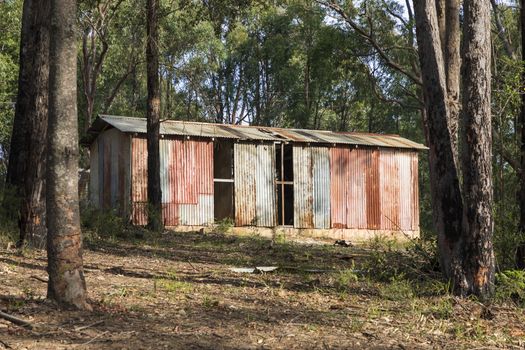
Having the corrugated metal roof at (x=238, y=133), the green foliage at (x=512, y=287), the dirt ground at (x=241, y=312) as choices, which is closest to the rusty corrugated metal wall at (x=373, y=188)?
the corrugated metal roof at (x=238, y=133)

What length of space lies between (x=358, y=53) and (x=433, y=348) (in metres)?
17.5

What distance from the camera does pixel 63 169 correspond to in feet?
17.1

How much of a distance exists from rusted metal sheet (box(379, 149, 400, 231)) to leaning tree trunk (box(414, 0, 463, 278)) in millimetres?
16256

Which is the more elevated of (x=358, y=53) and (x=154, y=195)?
(x=358, y=53)

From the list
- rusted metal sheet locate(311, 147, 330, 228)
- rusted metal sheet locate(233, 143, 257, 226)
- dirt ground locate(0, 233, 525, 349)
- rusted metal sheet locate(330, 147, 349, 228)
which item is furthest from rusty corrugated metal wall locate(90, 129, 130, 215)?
dirt ground locate(0, 233, 525, 349)

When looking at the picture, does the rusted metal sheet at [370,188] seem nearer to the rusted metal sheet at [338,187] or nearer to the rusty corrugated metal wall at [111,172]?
the rusted metal sheet at [338,187]

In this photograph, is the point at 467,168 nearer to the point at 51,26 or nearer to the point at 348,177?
the point at 51,26

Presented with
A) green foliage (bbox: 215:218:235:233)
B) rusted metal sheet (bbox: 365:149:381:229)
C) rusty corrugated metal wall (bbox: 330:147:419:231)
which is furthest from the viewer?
rusted metal sheet (bbox: 365:149:381:229)

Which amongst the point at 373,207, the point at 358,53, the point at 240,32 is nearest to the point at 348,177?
the point at 373,207

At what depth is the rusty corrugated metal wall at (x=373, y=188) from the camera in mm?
22562

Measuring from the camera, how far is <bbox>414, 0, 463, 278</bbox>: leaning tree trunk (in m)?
7.01

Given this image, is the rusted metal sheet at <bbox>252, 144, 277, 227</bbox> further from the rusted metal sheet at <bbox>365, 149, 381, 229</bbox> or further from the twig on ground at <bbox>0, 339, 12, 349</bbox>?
the twig on ground at <bbox>0, 339, 12, 349</bbox>

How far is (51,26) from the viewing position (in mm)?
5340

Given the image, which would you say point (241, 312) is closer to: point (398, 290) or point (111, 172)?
point (398, 290)
